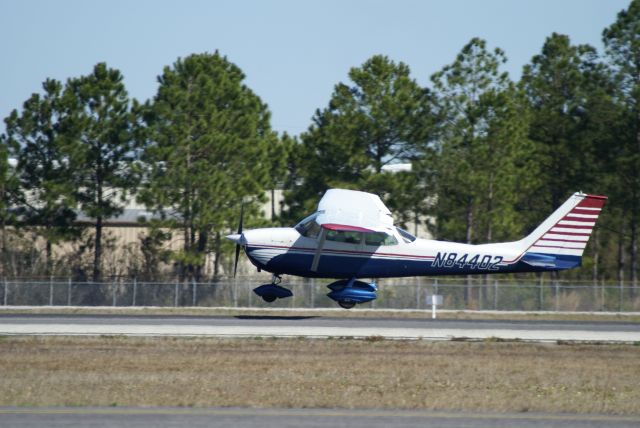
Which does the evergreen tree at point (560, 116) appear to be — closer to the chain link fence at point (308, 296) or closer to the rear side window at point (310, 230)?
the chain link fence at point (308, 296)

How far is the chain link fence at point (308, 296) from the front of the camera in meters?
46.6

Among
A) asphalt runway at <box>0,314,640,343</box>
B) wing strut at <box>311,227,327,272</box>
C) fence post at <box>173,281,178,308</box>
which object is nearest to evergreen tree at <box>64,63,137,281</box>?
fence post at <box>173,281,178,308</box>

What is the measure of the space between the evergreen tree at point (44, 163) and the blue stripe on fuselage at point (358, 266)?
896 inches

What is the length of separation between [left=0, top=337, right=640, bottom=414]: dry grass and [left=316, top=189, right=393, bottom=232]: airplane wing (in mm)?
3757

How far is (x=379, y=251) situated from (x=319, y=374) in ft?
30.6

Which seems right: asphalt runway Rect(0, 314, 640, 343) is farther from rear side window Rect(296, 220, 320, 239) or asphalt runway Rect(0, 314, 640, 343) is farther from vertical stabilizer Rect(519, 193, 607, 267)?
rear side window Rect(296, 220, 320, 239)

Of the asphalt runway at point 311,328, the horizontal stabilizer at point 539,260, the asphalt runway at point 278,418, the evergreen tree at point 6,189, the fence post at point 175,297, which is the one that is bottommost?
the asphalt runway at point 278,418

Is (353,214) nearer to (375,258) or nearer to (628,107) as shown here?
(375,258)

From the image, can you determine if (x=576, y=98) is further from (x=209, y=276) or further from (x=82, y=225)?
(x=82, y=225)

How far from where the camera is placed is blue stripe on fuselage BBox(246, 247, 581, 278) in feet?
103

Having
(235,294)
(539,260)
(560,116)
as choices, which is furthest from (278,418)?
(560,116)

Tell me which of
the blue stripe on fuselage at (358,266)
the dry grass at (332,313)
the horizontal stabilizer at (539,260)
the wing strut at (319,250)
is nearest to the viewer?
the wing strut at (319,250)

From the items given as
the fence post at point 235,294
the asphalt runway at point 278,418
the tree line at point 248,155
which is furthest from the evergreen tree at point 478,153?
the asphalt runway at point 278,418

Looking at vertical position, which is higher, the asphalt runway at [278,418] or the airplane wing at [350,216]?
the airplane wing at [350,216]
